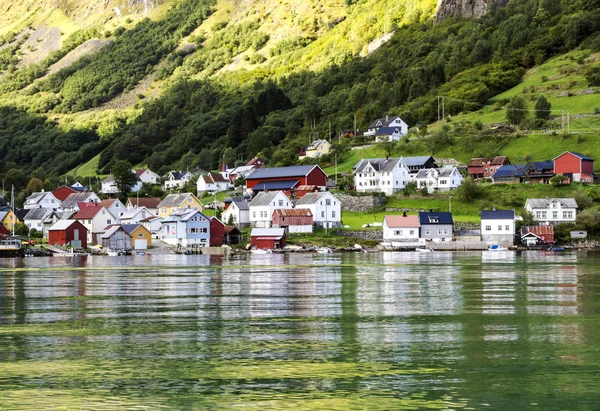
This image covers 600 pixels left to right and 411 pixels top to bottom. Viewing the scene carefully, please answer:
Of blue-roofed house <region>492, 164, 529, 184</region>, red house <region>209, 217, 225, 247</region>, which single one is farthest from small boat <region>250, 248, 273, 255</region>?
blue-roofed house <region>492, 164, 529, 184</region>

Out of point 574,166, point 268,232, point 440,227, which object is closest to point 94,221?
point 268,232

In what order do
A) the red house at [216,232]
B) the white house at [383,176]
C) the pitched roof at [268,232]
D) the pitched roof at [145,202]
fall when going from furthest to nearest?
the pitched roof at [145,202] < the white house at [383,176] < the red house at [216,232] < the pitched roof at [268,232]

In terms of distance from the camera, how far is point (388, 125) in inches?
6038

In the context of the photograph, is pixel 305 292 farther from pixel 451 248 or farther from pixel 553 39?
pixel 553 39

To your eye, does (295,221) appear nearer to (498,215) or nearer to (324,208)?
(324,208)

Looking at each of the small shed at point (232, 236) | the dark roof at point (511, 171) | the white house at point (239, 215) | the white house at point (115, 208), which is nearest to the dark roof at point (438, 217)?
the dark roof at point (511, 171)

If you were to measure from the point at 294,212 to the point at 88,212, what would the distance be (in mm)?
27866

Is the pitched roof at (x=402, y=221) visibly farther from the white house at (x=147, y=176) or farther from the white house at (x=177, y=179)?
the white house at (x=147, y=176)

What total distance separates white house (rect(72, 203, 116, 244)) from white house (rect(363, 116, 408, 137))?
55972mm

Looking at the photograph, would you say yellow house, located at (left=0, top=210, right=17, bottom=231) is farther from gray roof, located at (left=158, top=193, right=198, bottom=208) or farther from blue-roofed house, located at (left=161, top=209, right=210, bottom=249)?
blue-roofed house, located at (left=161, top=209, right=210, bottom=249)

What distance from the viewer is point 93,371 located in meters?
24.3

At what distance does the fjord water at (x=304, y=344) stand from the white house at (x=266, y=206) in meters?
56.3

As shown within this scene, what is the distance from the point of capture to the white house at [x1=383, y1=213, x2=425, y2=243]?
9956 cm

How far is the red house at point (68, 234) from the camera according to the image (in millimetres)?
108625
